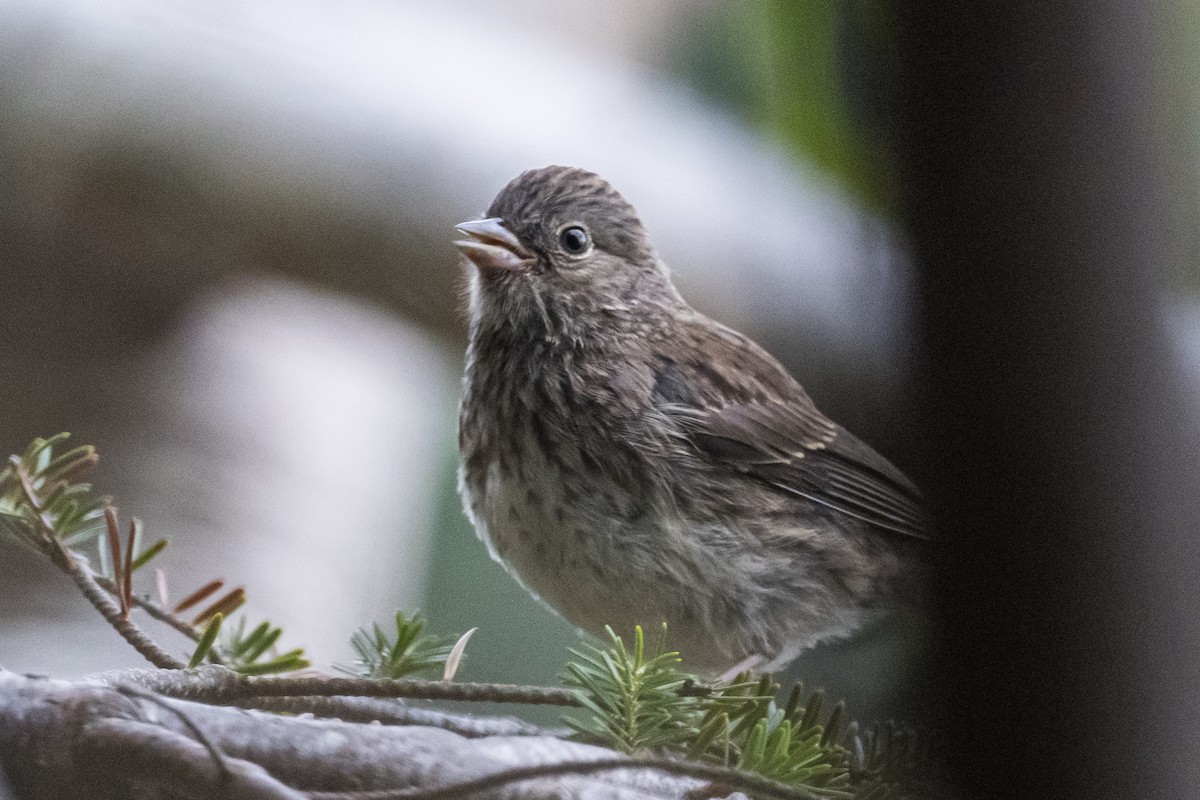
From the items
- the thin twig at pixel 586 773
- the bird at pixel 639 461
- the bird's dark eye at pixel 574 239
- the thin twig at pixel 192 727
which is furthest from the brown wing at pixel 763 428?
the thin twig at pixel 192 727

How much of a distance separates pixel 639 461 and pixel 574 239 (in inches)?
9.7

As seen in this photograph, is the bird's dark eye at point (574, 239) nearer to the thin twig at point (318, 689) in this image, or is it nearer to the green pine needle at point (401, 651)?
the green pine needle at point (401, 651)

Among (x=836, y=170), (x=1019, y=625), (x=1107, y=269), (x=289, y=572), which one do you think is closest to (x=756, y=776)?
(x=1019, y=625)

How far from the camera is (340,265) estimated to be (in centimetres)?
244

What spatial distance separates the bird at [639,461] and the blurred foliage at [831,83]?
0.70 ft

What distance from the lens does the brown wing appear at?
49.6 inches

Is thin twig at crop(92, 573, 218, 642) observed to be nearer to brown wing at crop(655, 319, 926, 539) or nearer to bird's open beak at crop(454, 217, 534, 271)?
bird's open beak at crop(454, 217, 534, 271)

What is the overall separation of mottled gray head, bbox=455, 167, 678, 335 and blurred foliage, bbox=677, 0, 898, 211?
8.2 inches

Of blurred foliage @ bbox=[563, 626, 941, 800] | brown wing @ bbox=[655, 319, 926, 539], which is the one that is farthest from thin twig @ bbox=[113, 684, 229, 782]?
brown wing @ bbox=[655, 319, 926, 539]

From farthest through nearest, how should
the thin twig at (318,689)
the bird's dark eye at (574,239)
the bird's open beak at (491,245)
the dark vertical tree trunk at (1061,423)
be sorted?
1. the bird's dark eye at (574,239)
2. the bird's open beak at (491,245)
3. the thin twig at (318,689)
4. the dark vertical tree trunk at (1061,423)

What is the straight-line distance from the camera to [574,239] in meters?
1.28

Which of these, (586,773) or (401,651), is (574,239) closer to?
(401,651)

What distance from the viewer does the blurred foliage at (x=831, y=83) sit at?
3.05 feet

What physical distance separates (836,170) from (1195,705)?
36.2 inches
